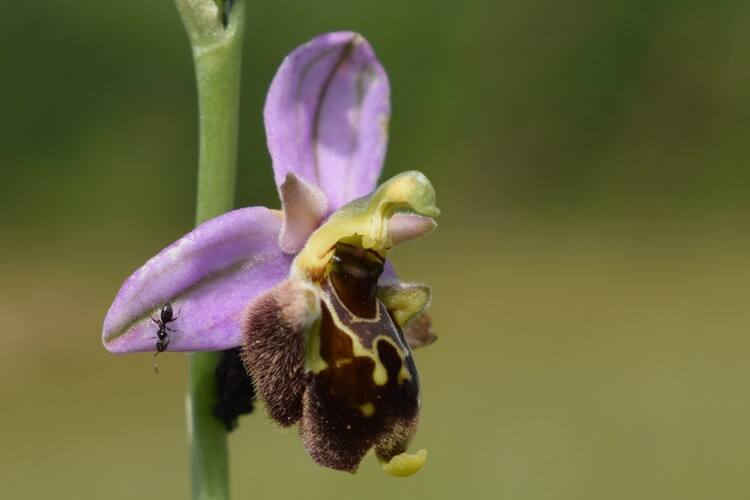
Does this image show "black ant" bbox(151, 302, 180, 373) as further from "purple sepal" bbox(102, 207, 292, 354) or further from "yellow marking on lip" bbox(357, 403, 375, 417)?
"yellow marking on lip" bbox(357, 403, 375, 417)

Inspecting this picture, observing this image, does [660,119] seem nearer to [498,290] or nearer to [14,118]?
[498,290]

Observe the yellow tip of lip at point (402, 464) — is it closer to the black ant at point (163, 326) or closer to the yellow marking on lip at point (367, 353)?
the yellow marking on lip at point (367, 353)

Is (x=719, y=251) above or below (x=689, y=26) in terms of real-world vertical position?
below

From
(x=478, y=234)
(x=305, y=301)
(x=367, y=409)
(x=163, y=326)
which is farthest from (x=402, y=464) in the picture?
(x=478, y=234)

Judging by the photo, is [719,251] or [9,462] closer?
[9,462]

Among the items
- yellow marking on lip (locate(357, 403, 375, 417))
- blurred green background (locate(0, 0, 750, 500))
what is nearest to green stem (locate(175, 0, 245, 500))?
yellow marking on lip (locate(357, 403, 375, 417))

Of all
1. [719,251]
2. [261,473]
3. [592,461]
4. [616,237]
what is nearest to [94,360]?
[261,473]

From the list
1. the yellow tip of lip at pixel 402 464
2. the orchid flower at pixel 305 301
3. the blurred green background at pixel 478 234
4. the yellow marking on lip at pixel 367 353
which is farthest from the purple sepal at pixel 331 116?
the blurred green background at pixel 478 234

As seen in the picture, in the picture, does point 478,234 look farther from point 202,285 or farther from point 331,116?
point 202,285
